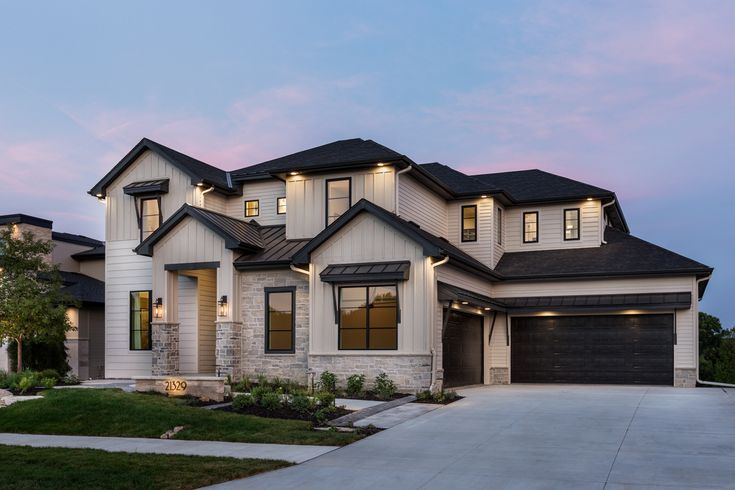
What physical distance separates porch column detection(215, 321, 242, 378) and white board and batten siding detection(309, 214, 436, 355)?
2.78m

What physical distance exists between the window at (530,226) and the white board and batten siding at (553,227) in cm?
12

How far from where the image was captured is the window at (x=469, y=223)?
27.9 m

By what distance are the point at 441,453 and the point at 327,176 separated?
46.0 feet

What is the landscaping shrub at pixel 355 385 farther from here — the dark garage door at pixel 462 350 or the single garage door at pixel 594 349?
the single garage door at pixel 594 349

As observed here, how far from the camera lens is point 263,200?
89.6 ft

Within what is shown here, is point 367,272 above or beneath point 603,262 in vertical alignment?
beneath

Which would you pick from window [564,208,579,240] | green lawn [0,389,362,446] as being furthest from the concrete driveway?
window [564,208,579,240]

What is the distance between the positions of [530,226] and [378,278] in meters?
10.2

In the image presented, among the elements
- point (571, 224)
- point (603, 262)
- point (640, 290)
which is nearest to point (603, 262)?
point (603, 262)

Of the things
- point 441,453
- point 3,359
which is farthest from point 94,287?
point 441,453

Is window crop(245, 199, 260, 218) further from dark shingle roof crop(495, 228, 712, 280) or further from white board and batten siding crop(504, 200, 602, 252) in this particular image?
white board and batten siding crop(504, 200, 602, 252)

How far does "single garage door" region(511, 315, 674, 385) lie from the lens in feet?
82.8

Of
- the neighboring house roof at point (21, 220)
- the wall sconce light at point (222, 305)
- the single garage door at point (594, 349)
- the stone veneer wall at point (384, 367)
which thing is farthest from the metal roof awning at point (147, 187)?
the single garage door at point (594, 349)

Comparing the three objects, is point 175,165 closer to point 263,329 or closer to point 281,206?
point 281,206
